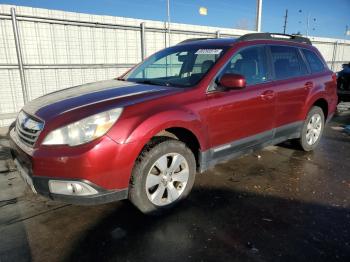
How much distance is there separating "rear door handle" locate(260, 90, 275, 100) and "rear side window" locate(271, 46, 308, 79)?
0.33 m

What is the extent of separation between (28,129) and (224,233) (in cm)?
207

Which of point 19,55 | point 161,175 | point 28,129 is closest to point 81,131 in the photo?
point 28,129

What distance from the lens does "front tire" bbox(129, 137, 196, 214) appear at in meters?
2.71

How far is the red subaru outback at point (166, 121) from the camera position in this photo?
245 cm

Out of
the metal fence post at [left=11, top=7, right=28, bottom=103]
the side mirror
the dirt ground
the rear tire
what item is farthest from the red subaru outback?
the metal fence post at [left=11, top=7, right=28, bottom=103]

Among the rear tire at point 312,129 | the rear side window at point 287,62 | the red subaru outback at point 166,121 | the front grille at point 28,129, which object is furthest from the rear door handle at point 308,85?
the front grille at point 28,129

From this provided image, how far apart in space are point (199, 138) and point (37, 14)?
558 centimetres

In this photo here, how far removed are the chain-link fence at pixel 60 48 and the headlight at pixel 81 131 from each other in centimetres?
485

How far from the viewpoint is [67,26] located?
7.09 m

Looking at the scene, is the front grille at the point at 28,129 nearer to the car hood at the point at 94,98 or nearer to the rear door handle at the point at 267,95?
the car hood at the point at 94,98

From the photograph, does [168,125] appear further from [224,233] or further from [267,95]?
[267,95]

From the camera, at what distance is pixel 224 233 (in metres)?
2.69

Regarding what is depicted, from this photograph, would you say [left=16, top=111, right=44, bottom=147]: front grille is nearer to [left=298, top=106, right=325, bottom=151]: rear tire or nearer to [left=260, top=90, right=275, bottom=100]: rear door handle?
[left=260, top=90, right=275, bottom=100]: rear door handle

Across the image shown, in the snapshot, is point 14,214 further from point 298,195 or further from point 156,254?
point 298,195
